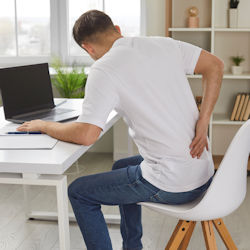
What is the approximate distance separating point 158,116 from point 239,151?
1.10ft

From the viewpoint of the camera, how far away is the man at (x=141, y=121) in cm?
186

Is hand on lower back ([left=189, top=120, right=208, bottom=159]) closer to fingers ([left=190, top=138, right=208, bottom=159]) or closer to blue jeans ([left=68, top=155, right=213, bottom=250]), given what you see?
fingers ([left=190, top=138, right=208, bottom=159])

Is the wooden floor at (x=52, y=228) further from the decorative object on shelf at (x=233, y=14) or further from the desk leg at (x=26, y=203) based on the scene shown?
the decorative object on shelf at (x=233, y=14)

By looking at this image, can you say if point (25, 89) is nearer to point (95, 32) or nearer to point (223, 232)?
point (95, 32)

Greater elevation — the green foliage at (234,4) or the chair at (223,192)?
the green foliage at (234,4)

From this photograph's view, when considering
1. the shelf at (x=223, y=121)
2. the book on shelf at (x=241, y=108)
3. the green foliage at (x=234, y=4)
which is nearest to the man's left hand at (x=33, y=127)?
the shelf at (x=223, y=121)

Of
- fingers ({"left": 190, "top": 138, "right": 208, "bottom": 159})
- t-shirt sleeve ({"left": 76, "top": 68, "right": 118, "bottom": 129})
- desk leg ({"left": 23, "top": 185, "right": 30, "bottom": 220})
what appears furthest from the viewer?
desk leg ({"left": 23, "top": 185, "right": 30, "bottom": 220})

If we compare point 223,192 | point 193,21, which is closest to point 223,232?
point 223,192

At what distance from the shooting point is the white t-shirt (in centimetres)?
184

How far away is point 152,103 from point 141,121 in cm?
8

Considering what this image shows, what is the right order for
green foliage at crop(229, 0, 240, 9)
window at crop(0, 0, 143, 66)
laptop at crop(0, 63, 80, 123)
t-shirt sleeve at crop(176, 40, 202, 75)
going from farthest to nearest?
1. window at crop(0, 0, 143, 66)
2. green foliage at crop(229, 0, 240, 9)
3. laptop at crop(0, 63, 80, 123)
4. t-shirt sleeve at crop(176, 40, 202, 75)

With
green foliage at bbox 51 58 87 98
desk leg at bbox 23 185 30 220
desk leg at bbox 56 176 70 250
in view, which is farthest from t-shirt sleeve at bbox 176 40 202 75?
green foliage at bbox 51 58 87 98

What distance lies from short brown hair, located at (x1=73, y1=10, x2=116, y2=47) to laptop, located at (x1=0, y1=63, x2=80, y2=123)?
1.81ft

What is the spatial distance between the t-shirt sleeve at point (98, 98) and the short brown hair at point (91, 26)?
0.70 ft
